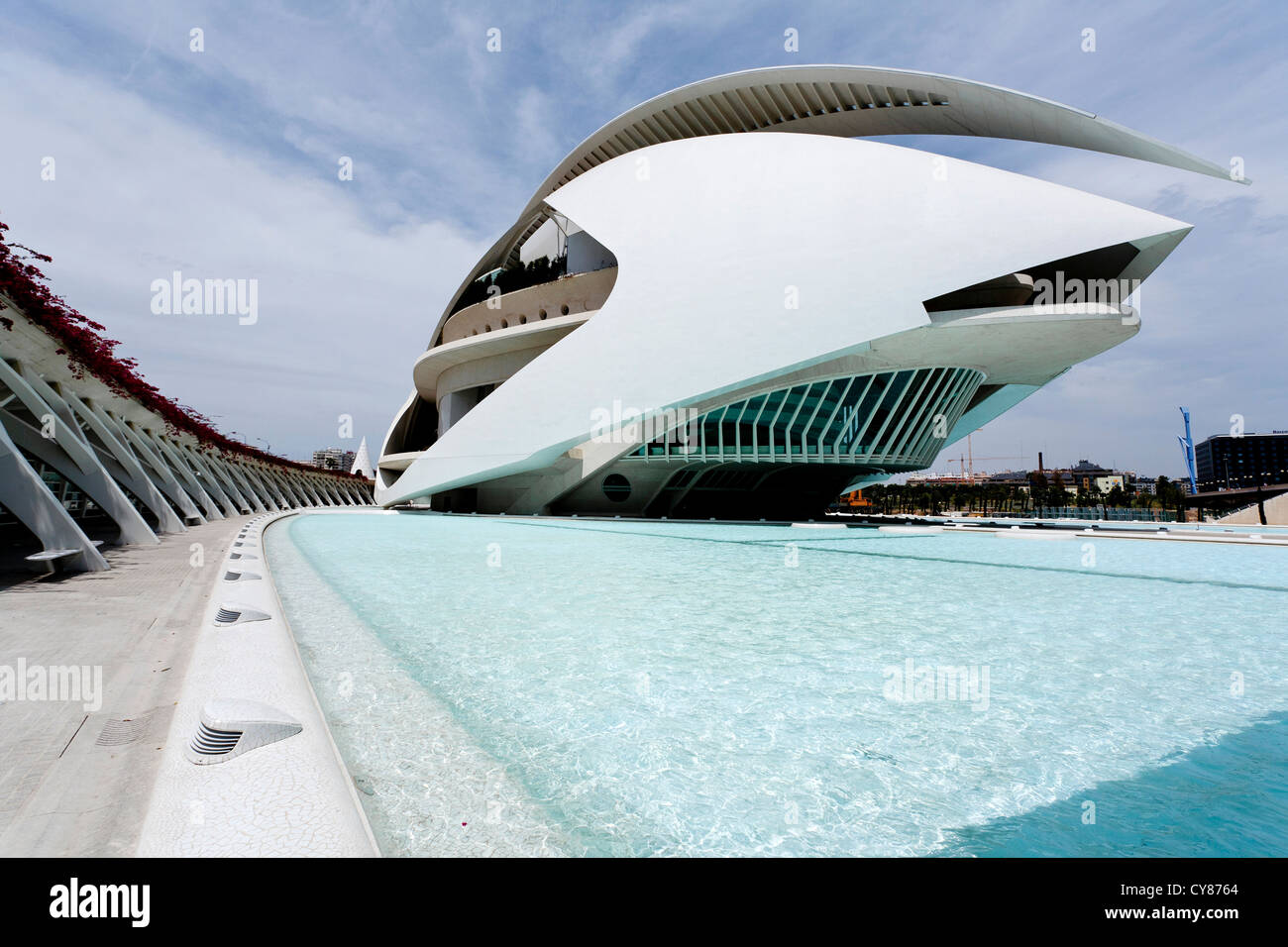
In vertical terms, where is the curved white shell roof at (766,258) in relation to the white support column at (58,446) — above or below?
above

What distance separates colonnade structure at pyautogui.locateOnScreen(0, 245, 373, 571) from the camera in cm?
584

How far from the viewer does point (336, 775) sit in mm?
1732

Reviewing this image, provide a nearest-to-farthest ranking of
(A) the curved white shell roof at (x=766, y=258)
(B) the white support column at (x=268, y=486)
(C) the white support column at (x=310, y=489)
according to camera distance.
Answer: (A) the curved white shell roof at (x=766, y=258), (B) the white support column at (x=268, y=486), (C) the white support column at (x=310, y=489)

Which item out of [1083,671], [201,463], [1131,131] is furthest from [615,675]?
[201,463]

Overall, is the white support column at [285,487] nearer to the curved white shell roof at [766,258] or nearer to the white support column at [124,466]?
the curved white shell roof at [766,258]

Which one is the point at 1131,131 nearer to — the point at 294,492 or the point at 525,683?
the point at 525,683

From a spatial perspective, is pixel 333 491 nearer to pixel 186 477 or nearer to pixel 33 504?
pixel 186 477

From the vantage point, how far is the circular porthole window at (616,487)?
19.5m

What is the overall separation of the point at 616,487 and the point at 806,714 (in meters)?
17.1

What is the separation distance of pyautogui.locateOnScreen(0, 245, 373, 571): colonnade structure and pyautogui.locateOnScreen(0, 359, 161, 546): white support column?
0.01 meters

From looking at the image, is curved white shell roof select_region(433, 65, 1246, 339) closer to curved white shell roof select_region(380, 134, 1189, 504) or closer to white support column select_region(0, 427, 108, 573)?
curved white shell roof select_region(380, 134, 1189, 504)

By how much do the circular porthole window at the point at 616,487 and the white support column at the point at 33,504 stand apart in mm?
14340

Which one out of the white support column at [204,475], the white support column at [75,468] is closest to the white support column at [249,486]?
the white support column at [204,475]
